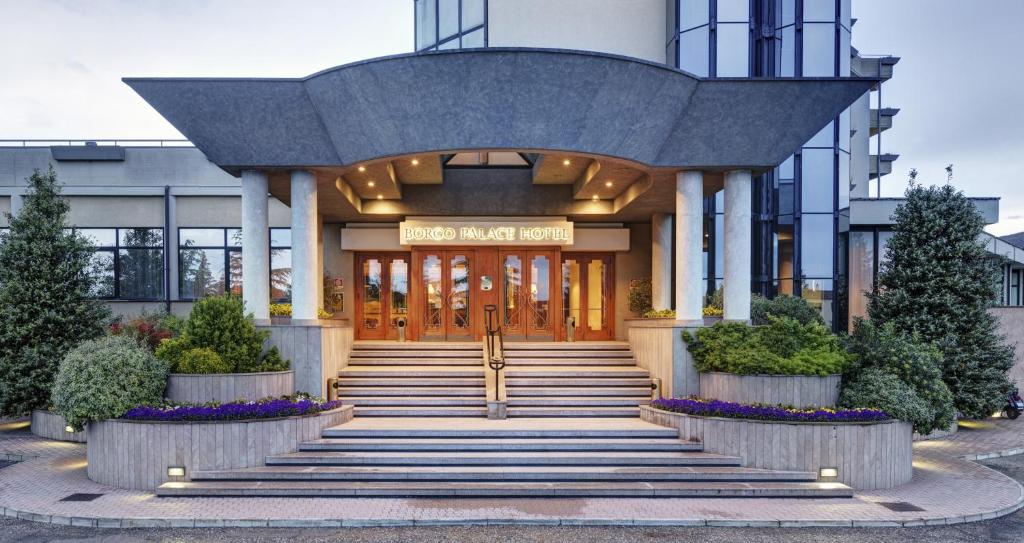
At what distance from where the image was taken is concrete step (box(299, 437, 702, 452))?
9.01m

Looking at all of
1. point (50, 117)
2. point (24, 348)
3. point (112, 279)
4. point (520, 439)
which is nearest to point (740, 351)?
point (520, 439)

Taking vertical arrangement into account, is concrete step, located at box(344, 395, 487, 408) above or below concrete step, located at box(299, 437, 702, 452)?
above

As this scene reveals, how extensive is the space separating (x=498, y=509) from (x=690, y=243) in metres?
5.84

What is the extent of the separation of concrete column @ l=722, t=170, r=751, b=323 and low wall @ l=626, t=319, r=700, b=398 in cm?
112

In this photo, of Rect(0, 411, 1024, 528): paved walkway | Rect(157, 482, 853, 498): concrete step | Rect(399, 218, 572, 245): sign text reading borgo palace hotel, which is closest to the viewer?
Rect(0, 411, 1024, 528): paved walkway

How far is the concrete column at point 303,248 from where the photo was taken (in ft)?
36.1

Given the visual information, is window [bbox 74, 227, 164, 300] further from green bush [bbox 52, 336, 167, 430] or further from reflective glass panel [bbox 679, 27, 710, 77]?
reflective glass panel [bbox 679, 27, 710, 77]

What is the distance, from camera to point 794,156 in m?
18.5

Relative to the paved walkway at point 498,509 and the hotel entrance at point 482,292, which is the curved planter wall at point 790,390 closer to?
the paved walkway at point 498,509

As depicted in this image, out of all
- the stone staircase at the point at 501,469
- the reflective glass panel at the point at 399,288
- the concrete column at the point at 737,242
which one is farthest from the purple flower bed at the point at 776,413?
the reflective glass panel at the point at 399,288

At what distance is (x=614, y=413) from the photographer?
10758 millimetres

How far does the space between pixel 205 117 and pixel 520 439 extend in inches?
273

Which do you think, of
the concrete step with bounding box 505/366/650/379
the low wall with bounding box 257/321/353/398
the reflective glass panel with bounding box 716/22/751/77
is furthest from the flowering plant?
the reflective glass panel with bounding box 716/22/751/77

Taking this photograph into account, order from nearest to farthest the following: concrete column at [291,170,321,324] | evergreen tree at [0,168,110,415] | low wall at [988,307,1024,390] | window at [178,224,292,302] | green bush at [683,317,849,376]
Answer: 1. green bush at [683,317,849,376]
2. concrete column at [291,170,321,324]
3. evergreen tree at [0,168,110,415]
4. low wall at [988,307,1024,390]
5. window at [178,224,292,302]
